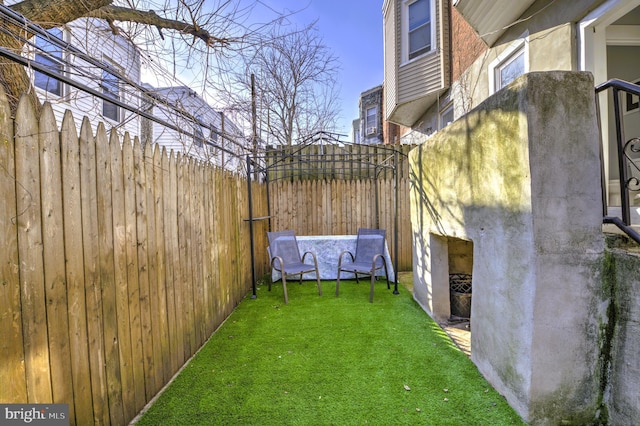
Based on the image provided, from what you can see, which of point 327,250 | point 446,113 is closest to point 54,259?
point 327,250

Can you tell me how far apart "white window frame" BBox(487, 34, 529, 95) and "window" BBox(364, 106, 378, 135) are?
11.3m

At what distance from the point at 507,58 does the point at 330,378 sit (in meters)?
5.55

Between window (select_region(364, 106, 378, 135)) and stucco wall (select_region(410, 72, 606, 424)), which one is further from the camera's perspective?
window (select_region(364, 106, 378, 135))

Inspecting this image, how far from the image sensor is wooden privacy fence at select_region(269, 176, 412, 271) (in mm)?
6996

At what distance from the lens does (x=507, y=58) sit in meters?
4.94

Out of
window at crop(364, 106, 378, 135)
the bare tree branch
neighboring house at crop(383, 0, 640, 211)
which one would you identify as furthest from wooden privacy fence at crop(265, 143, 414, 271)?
window at crop(364, 106, 378, 135)

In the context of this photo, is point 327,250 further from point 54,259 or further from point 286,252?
point 54,259

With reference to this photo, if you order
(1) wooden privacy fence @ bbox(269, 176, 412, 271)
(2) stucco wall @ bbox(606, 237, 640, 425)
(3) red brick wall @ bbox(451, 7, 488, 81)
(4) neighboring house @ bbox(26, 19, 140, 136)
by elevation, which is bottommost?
(2) stucco wall @ bbox(606, 237, 640, 425)

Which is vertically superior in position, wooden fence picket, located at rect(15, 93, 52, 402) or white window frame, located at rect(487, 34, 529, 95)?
white window frame, located at rect(487, 34, 529, 95)

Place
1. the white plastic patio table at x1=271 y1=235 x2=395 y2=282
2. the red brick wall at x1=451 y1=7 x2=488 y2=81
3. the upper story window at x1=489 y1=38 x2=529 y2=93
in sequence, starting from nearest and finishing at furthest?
the upper story window at x1=489 y1=38 x2=529 y2=93, the white plastic patio table at x1=271 y1=235 x2=395 y2=282, the red brick wall at x1=451 y1=7 x2=488 y2=81

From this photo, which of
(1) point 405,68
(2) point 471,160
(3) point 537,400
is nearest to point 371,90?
(1) point 405,68

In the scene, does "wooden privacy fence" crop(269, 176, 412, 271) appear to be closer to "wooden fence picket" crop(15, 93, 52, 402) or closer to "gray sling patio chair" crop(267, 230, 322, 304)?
"gray sling patio chair" crop(267, 230, 322, 304)

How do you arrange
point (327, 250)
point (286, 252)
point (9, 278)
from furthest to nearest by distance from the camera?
point (327, 250) → point (286, 252) → point (9, 278)

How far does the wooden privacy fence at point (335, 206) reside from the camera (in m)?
7.00
